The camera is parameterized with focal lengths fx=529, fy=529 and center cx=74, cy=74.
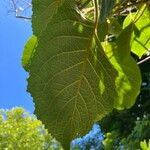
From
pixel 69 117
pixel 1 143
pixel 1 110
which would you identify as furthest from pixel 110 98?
pixel 1 110

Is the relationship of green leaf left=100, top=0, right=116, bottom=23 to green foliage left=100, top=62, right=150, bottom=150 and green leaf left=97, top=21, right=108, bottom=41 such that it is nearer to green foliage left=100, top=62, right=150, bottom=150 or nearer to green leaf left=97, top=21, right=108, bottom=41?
green leaf left=97, top=21, right=108, bottom=41

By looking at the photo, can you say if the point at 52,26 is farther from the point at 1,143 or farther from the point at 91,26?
the point at 1,143

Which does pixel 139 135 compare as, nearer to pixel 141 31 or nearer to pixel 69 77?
pixel 141 31

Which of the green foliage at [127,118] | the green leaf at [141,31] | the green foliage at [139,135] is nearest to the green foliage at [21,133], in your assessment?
the green foliage at [127,118]

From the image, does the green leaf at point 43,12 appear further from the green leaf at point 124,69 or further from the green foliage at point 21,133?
the green foliage at point 21,133

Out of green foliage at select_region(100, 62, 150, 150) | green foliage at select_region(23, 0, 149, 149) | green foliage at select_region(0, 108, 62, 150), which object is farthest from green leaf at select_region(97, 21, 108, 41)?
green foliage at select_region(0, 108, 62, 150)

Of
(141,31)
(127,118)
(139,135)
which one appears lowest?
(141,31)

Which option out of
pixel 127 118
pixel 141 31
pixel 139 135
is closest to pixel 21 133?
pixel 127 118
